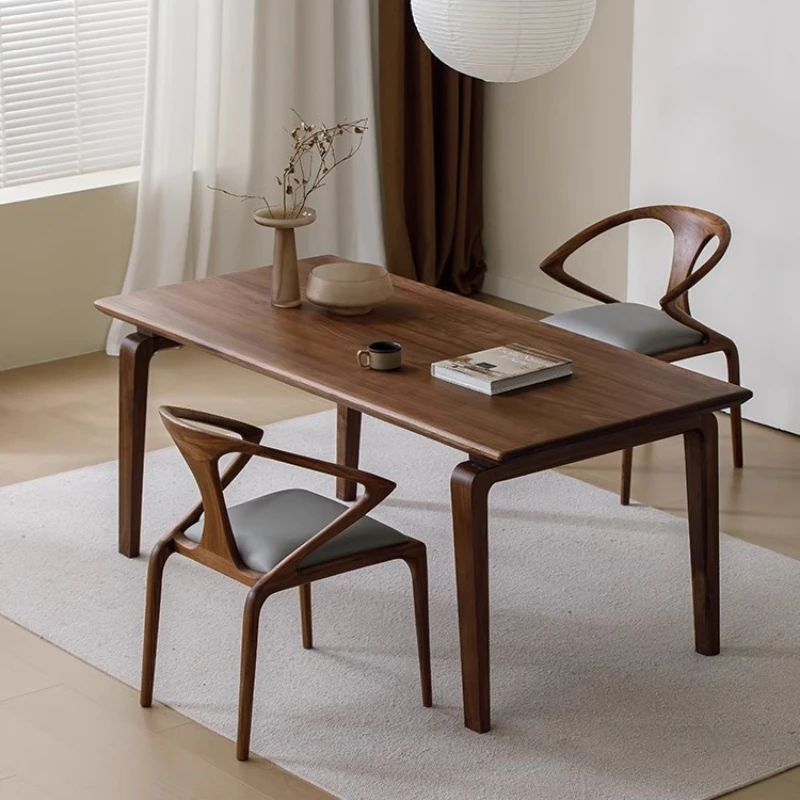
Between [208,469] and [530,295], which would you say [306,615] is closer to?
[208,469]

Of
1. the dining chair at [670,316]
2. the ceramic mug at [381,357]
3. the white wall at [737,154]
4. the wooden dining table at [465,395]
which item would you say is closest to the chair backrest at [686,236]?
the dining chair at [670,316]

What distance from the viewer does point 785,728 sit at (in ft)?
10.8

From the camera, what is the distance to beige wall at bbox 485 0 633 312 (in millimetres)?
5965

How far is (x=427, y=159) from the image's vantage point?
6.33 metres

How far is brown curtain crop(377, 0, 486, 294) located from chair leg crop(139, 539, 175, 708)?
3.23 meters

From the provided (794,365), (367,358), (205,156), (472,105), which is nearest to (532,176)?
(472,105)

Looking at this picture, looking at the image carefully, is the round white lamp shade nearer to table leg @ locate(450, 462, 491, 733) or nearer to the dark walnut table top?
the dark walnut table top

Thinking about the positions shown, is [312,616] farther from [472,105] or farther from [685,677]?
[472,105]

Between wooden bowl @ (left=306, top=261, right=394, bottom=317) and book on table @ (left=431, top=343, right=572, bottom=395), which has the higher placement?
wooden bowl @ (left=306, top=261, right=394, bottom=317)

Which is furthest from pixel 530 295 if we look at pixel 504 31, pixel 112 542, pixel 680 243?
pixel 112 542

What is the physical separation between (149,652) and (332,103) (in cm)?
324

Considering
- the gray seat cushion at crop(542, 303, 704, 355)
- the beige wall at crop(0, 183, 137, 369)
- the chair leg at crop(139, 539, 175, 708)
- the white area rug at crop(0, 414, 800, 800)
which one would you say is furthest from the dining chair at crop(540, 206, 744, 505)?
the beige wall at crop(0, 183, 137, 369)

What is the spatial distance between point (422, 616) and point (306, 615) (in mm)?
357

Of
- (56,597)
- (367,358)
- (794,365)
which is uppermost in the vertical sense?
(367,358)
